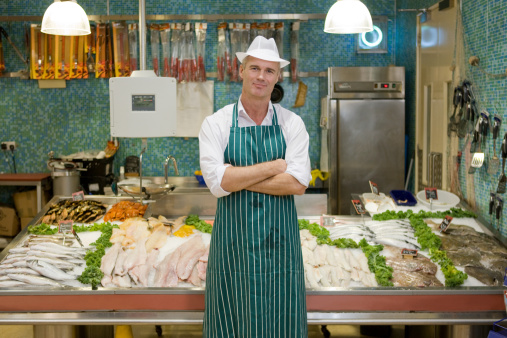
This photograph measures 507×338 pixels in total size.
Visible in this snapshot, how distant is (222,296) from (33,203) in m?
5.12

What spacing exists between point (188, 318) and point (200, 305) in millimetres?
100

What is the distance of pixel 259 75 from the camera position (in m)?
2.74

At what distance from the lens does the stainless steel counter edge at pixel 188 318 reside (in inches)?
131

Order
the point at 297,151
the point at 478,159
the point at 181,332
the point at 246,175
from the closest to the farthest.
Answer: the point at 246,175 < the point at 297,151 < the point at 478,159 < the point at 181,332

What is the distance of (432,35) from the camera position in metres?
→ 5.93

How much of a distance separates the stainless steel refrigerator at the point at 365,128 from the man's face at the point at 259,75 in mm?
4003

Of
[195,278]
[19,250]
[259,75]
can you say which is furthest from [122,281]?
[259,75]

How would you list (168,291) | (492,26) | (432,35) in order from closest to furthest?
1. (168,291)
2. (492,26)
3. (432,35)

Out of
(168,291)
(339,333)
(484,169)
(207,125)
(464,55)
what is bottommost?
(339,333)

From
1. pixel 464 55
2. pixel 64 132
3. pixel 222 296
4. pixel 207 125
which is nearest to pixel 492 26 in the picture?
pixel 464 55

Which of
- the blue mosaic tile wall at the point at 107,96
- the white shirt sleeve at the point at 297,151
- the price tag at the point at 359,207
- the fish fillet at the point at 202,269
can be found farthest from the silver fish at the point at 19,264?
the blue mosaic tile wall at the point at 107,96

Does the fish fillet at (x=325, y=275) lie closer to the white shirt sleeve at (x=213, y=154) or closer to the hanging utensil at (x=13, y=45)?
the white shirt sleeve at (x=213, y=154)

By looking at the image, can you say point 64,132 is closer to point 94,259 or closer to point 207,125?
point 94,259

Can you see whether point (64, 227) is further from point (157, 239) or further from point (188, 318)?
point (188, 318)
